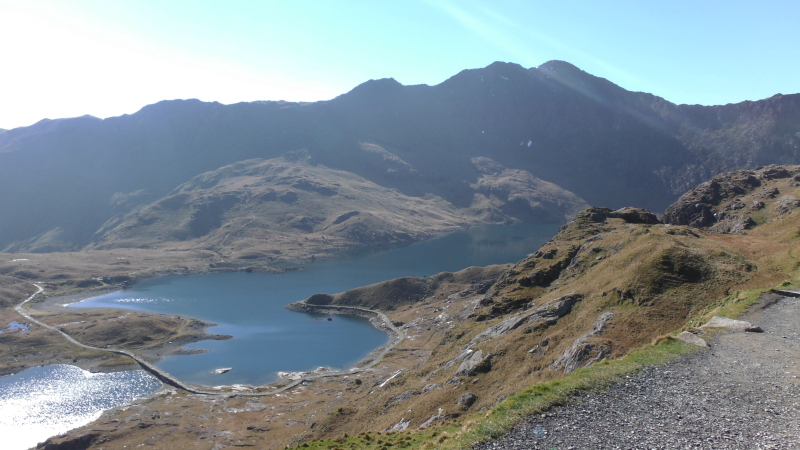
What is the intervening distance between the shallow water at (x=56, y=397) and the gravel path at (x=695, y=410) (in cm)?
10443

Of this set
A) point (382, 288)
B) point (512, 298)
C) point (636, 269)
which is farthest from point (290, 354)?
point (636, 269)

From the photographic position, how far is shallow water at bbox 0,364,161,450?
304ft

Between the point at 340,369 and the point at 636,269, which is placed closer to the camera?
the point at 636,269

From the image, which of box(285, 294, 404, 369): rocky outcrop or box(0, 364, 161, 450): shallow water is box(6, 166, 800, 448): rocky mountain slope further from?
box(0, 364, 161, 450): shallow water

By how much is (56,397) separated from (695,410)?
12978cm

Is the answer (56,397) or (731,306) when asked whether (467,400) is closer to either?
(731,306)

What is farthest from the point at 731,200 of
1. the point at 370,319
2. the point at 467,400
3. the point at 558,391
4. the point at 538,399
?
the point at 538,399

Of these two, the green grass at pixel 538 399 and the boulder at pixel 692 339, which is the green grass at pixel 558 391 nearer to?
the green grass at pixel 538 399

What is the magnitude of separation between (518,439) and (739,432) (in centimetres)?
830

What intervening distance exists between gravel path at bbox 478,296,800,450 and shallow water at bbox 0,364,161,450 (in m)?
104

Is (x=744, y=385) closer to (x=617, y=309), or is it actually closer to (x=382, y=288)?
(x=617, y=309)

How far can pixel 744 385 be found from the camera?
21547mm

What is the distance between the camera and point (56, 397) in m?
107

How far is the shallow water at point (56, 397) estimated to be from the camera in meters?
92.6
